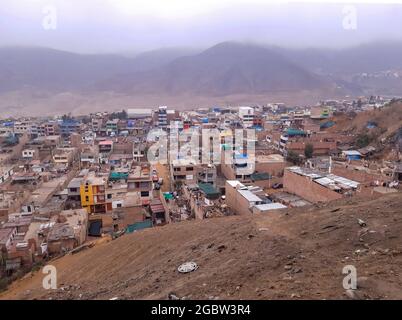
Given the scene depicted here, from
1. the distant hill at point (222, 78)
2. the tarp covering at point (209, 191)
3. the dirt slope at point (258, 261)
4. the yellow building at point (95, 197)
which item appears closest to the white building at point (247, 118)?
the tarp covering at point (209, 191)

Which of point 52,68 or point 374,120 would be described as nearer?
point 374,120

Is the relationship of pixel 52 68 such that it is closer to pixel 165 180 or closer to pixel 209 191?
pixel 165 180

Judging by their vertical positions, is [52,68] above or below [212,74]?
above

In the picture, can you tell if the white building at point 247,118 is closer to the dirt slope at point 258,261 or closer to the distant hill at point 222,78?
the dirt slope at point 258,261

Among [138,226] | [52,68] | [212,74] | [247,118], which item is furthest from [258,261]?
[52,68]

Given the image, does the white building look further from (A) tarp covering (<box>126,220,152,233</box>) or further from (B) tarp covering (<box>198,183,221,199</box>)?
(A) tarp covering (<box>126,220,152,233</box>)

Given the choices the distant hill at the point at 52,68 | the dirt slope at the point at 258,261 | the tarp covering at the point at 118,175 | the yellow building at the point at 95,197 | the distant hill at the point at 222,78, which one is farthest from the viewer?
the distant hill at the point at 52,68

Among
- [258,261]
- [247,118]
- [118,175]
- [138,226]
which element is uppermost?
[247,118]
